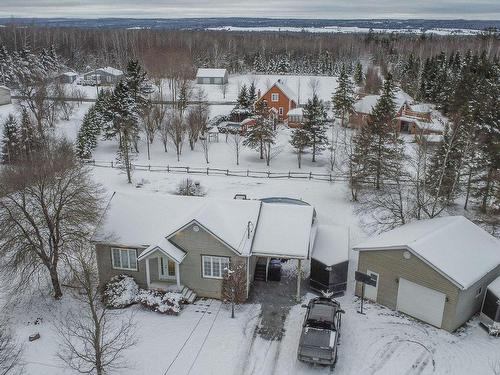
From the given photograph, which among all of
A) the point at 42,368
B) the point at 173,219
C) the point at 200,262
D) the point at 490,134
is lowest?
the point at 42,368

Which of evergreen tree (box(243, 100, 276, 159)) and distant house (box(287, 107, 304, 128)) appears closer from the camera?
evergreen tree (box(243, 100, 276, 159))

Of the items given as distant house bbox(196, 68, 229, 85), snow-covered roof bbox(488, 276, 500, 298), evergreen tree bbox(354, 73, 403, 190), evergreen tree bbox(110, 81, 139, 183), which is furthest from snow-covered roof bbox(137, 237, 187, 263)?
distant house bbox(196, 68, 229, 85)

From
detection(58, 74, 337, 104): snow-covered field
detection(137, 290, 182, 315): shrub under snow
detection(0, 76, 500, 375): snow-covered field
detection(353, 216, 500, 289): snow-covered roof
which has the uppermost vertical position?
detection(353, 216, 500, 289): snow-covered roof

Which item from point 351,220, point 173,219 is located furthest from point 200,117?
point 173,219

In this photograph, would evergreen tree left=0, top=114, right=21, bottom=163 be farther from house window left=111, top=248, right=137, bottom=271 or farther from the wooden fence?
house window left=111, top=248, right=137, bottom=271

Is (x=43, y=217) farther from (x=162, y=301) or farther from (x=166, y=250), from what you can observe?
(x=162, y=301)

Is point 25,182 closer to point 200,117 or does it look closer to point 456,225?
point 456,225

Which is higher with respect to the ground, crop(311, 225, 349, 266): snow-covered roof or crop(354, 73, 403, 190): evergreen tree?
crop(354, 73, 403, 190): evergreen tree
